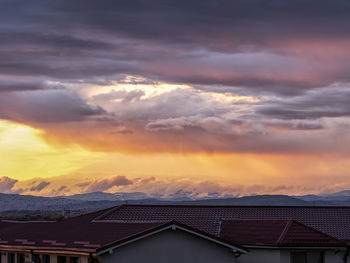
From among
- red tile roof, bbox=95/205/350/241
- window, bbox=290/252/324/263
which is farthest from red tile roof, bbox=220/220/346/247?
red tile roof, bbox=95/205/350/241

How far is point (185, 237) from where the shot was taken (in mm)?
43031

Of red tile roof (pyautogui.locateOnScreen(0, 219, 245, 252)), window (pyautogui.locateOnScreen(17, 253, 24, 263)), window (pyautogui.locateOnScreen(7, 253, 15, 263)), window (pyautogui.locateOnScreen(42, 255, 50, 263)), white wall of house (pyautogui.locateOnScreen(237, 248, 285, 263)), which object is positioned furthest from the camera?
window (pyautogui.locateOnScreen(7, 253, 15, 263))

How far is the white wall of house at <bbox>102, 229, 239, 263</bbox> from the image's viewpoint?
133ft

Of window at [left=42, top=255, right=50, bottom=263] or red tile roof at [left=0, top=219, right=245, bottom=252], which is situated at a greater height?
red tile roof at [left=0, top=219, right=245, bottom=252]

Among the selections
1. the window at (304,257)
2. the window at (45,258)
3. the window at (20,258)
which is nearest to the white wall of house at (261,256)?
the window at (304,257)

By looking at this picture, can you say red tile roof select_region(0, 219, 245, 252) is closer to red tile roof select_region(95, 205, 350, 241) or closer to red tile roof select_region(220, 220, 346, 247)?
red tile roof select_region(220, 220, 346, 247)

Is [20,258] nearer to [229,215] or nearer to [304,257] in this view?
[229,215]

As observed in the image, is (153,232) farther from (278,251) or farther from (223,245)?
(278,251)

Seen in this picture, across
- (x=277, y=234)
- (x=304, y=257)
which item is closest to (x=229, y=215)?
(x=277, y=234)

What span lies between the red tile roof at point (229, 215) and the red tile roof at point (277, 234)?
9.29ft

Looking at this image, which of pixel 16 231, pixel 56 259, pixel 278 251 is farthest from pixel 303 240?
pixel 16 231

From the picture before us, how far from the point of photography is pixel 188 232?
140ft

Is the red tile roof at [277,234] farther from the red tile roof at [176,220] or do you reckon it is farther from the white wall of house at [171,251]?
the white wall of house at [171,251]

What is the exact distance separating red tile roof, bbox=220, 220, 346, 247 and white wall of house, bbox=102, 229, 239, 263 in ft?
13.1
